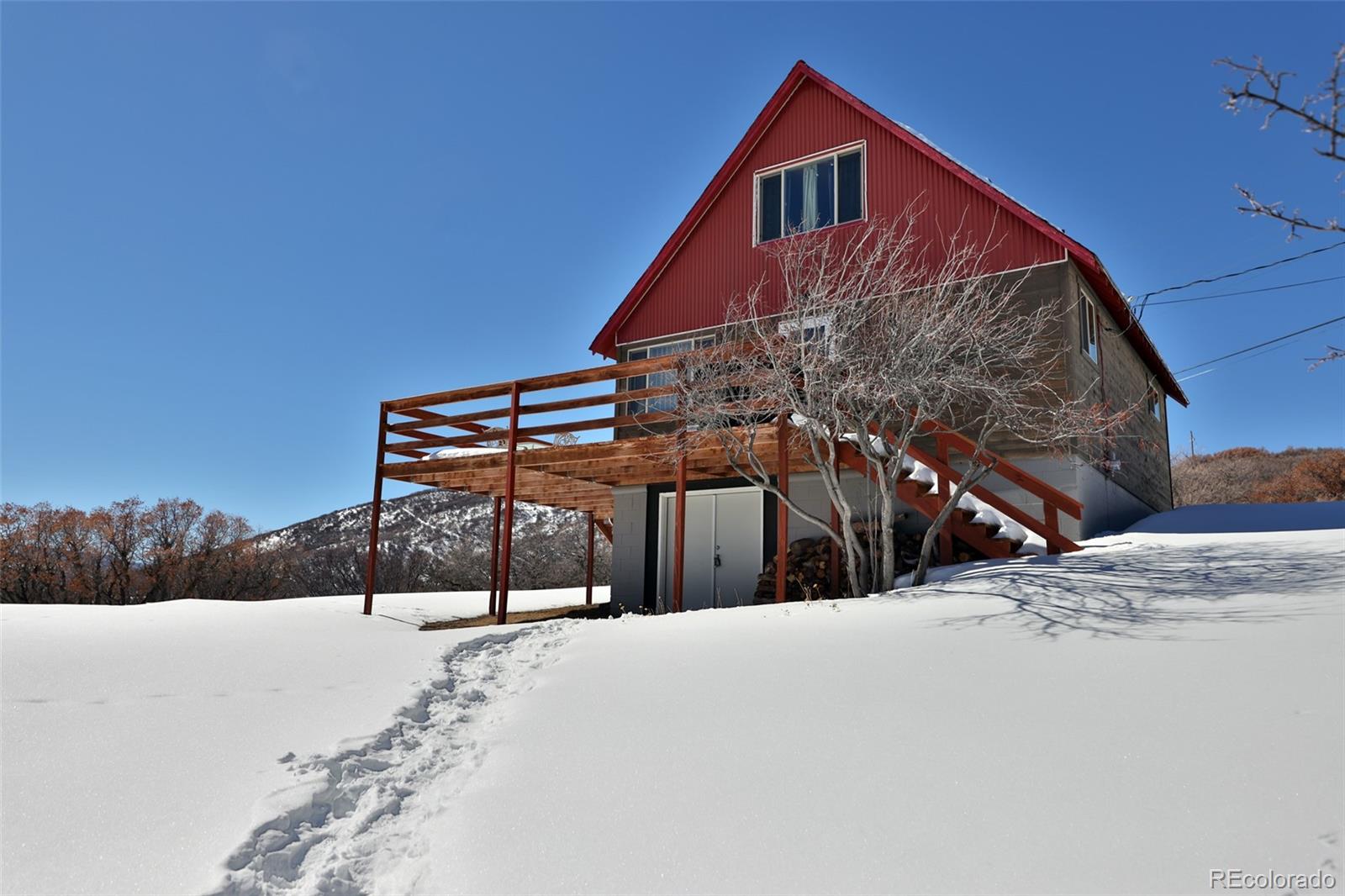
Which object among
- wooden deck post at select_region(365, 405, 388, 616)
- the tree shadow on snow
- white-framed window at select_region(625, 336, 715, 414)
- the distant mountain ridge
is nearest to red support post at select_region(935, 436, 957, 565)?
the tree shadow on snow

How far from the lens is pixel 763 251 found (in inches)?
599

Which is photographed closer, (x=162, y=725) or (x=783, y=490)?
(x=162, y=725)

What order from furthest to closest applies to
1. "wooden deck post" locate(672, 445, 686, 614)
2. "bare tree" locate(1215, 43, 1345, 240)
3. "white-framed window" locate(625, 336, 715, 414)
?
"white-framed window" locate(625, 336, 715, 414)
"wooden deck post" locate(672, 445, 686, 614)
"bare tree" locate(1215, 43, 1345, 240)

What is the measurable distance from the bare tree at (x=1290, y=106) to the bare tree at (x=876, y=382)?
425cm

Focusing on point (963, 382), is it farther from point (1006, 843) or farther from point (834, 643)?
point (1006, 843)

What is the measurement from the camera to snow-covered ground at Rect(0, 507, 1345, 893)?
3.62 m

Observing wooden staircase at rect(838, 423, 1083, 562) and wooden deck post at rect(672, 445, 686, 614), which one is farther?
wooden deck post at rect(672, 445, 686, 614)

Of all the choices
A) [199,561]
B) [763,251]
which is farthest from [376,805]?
[199,561]

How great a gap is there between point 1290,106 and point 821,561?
827cm

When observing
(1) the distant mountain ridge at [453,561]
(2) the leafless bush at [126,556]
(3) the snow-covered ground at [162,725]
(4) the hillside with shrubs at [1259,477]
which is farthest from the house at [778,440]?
(4) the hillside with shrubs at [1259,477]

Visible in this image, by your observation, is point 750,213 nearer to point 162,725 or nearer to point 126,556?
point 162,725

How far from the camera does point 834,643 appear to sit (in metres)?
6.62

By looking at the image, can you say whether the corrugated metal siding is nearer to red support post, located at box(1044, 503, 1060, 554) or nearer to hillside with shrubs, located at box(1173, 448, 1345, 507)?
red support post, located at box(1044, 503, 1060, 554)

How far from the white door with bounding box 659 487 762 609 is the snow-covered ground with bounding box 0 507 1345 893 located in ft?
22.3
